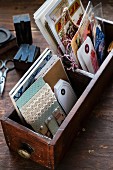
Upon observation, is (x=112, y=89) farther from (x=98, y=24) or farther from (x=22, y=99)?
(x=22, y=99)

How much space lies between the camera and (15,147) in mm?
918

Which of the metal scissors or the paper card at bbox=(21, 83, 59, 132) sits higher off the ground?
Answer: the paper card at bbox=(21, 83, 59, 132)

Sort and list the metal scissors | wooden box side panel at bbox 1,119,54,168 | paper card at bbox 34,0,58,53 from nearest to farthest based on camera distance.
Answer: wooden box side panel at bbox 1,119,54,168 → paper card at bbox 34,0,58,53 → the metal scissors

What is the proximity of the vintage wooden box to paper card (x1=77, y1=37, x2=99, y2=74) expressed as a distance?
4 cm

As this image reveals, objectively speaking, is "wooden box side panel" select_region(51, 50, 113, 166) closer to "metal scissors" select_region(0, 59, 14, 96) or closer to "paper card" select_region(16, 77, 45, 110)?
"paper card" select_region(16, 77, 45, 110)

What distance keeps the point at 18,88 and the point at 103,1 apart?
579 mm

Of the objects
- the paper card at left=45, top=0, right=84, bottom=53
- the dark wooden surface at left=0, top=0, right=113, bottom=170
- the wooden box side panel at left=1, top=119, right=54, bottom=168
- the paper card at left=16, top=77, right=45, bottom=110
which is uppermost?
the paper card at left=45, top=0, right=84, bottom=53

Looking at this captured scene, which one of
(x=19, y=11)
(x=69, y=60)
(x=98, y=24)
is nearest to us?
(x=69, y=60)

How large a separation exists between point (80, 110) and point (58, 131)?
90mm

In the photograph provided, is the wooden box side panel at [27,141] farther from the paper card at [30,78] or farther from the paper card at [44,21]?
the paper card at [44,21]

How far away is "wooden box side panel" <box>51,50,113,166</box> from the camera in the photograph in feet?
2.81

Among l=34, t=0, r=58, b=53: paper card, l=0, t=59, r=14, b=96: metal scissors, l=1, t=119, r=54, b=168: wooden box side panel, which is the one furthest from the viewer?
l=0, t=59, r=14, b=96: metal scissors

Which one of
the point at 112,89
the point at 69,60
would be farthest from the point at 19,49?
the point at 112,89

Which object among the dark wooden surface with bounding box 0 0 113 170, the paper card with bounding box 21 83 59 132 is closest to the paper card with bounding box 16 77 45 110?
the paper card with bounding box 21 83 59 132
